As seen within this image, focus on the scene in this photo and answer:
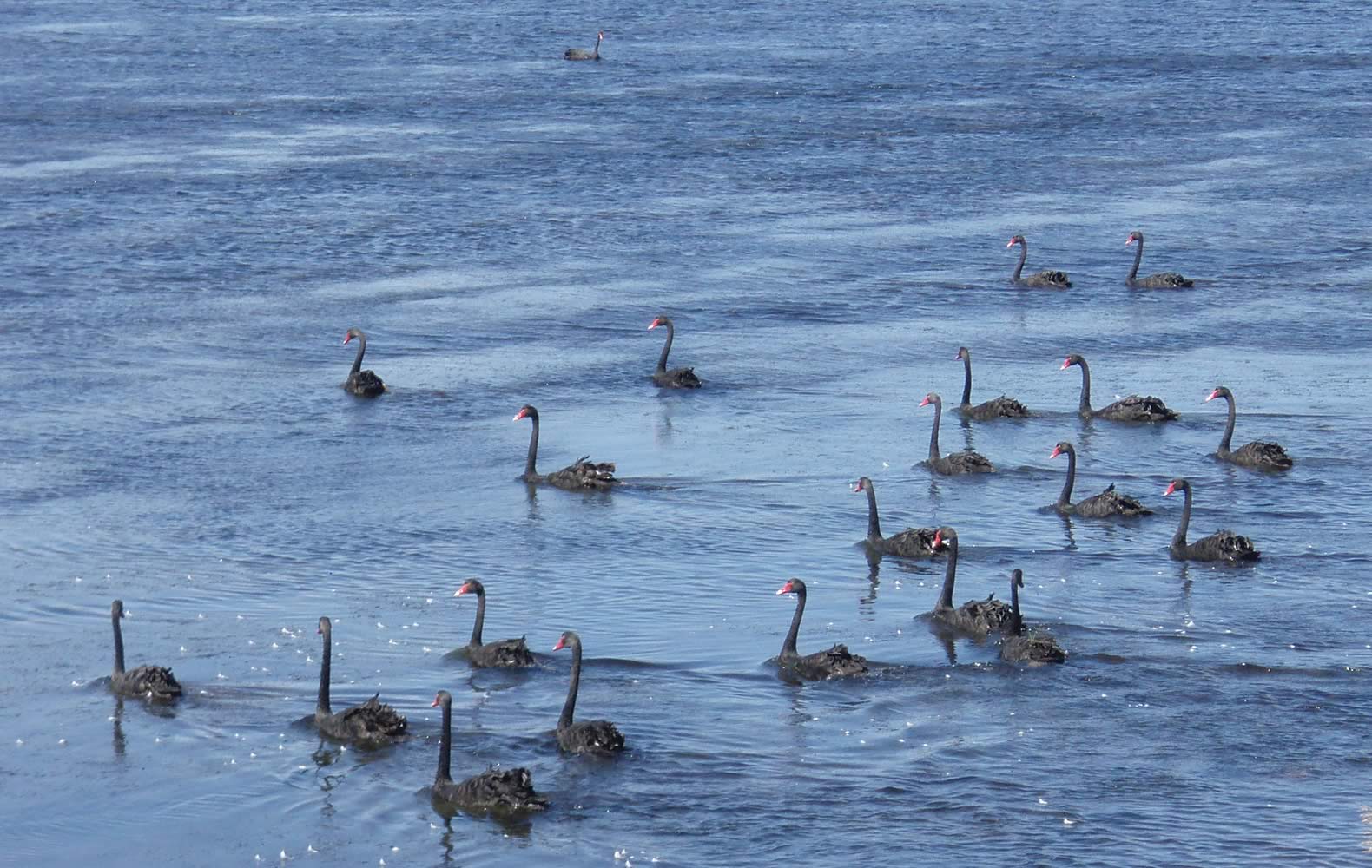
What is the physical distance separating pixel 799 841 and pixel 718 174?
3241 centimetres

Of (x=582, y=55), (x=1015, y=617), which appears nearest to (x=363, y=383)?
(x=1015, y=617)

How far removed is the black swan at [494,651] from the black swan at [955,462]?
8.34m

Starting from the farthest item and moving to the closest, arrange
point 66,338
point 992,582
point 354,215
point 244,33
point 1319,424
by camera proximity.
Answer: point 244,33 → point 354,215 → point 66,338 → point 1319,424 → point 992,582

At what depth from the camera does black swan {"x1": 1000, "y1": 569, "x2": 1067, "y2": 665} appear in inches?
815

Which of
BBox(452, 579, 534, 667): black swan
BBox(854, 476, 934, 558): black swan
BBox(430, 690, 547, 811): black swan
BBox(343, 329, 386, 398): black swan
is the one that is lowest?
BBox(430, 690, 547, 811): black swan

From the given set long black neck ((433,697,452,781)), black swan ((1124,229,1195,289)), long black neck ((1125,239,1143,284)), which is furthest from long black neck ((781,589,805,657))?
long black neck ((1125,239,1143,284))

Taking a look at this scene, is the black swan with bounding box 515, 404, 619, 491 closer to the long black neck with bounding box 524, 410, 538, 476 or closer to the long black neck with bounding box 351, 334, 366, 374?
the long black neck with bounding box 524, 410, 538, 476

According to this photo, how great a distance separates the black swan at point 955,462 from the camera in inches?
1091

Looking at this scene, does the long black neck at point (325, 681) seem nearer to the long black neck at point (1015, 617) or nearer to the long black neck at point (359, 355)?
the long black neck at point (1015, 617)

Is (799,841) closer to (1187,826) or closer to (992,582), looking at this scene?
(1187,826)

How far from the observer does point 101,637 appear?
21766mm

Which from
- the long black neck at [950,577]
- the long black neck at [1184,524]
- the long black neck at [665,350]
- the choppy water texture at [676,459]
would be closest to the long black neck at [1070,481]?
the choppy water texture at [676,459]

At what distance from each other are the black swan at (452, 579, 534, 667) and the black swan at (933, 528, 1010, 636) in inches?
170

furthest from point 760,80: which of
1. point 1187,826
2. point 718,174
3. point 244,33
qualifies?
point 1187,826
